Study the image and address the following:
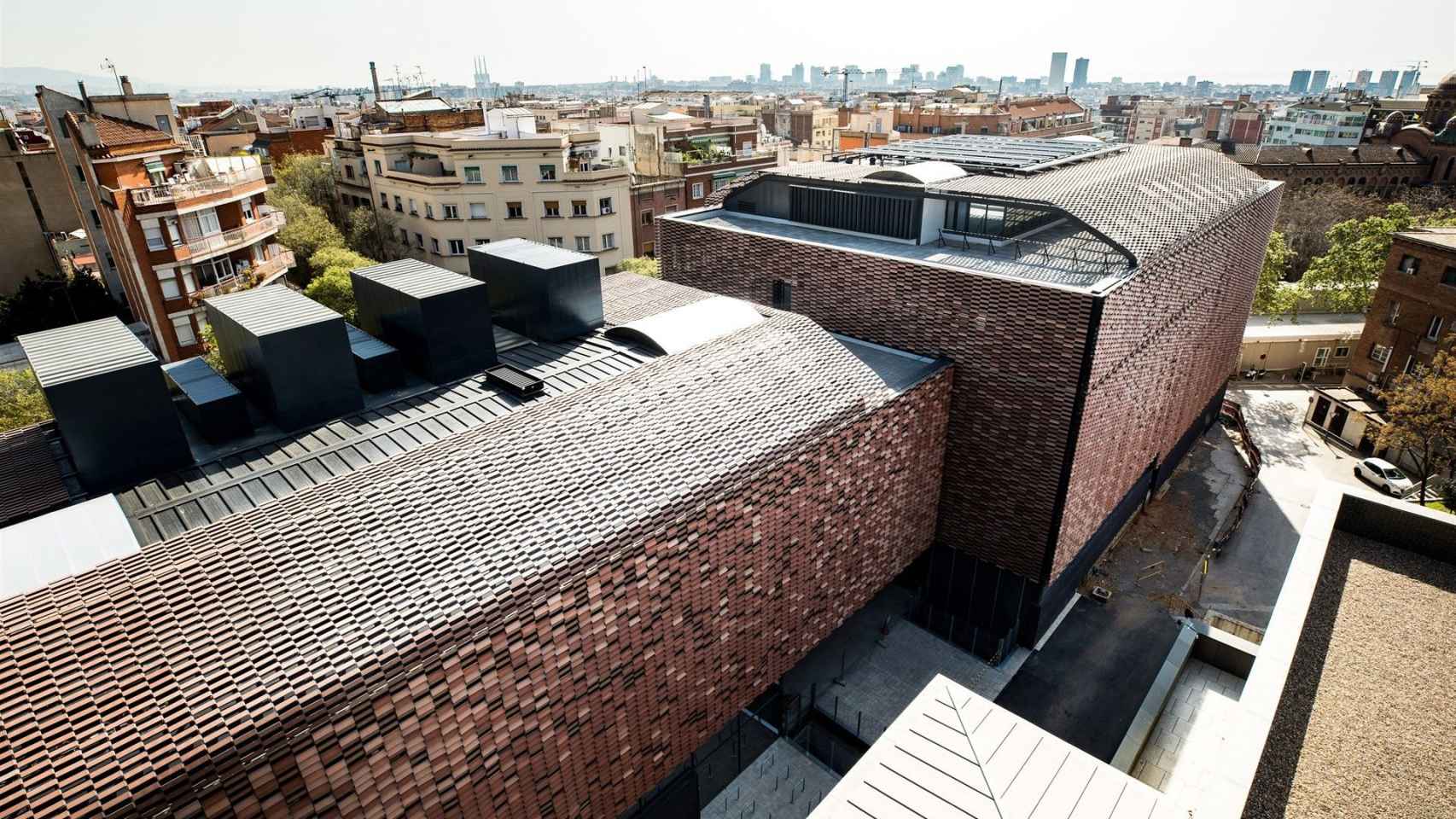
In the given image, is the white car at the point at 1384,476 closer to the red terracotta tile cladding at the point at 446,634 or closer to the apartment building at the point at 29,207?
the red terracotta tile cladding at the point at 446,634

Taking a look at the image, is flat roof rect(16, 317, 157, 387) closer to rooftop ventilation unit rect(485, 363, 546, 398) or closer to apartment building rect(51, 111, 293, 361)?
rooftop ventilation unit rect(485, 363, 546, 398)

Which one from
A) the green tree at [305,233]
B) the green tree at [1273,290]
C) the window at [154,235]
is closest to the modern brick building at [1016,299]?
the green tree at [1273,290]

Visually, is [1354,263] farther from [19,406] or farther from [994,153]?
[19,406]

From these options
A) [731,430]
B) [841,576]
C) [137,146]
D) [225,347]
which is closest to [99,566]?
[225,347]

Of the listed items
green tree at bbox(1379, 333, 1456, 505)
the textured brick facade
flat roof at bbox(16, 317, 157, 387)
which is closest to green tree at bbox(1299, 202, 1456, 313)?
green tree at bbox(1379, 333, 1456, 505)

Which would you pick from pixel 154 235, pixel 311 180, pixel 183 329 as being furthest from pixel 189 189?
pixel 311 180

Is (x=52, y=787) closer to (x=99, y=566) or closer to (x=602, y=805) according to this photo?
(x=99, y=566)
